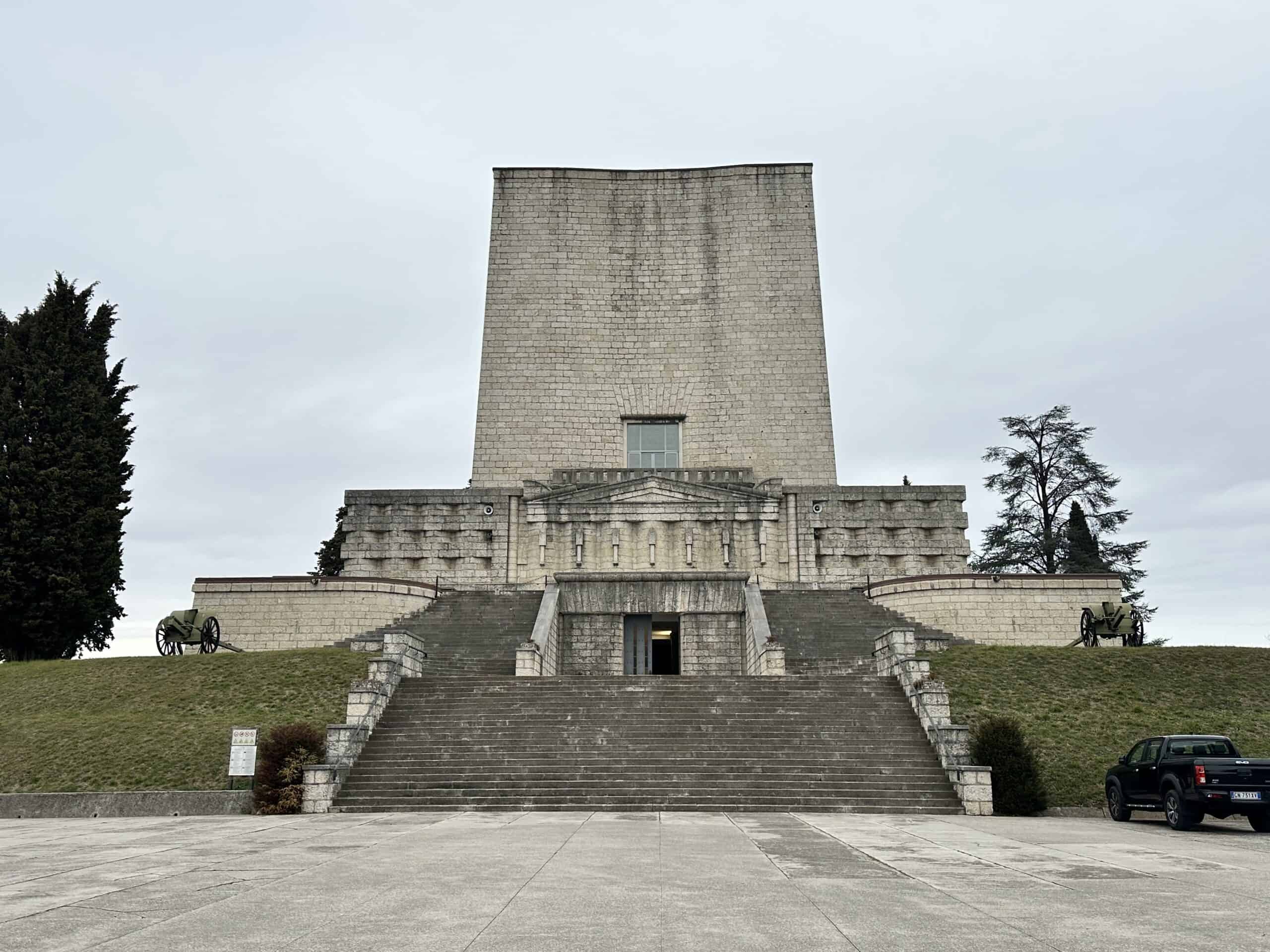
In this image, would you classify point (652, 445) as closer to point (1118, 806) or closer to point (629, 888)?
point (1118, 806)

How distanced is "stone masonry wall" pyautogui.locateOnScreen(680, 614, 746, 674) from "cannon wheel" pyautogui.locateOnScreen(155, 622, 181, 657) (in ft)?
46.8

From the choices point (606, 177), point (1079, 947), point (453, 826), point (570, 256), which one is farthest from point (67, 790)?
point (606, 177)

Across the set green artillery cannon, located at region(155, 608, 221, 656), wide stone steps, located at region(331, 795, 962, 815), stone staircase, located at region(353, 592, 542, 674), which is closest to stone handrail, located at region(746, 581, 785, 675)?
stone staircase, located at region(353, 592, 542, 674)

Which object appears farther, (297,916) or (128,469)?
(128,469)

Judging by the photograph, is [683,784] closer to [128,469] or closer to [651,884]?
[651,884]

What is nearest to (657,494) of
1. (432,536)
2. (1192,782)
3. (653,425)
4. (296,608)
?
(653,425)

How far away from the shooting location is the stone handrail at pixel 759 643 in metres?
22.7

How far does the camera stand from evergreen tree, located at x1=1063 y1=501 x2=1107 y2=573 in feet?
146

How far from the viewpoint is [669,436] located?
38.5m

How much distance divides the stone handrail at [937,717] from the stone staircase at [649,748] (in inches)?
10.1

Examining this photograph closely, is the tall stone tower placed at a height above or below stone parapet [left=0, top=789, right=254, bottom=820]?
above

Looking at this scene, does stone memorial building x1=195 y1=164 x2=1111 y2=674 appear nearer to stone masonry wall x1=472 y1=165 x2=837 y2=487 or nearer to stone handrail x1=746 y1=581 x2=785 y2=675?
stone masonry wall x1=472 y1=165 x2=837 y2=487

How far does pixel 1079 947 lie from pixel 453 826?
934 cm

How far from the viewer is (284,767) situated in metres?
16.5
